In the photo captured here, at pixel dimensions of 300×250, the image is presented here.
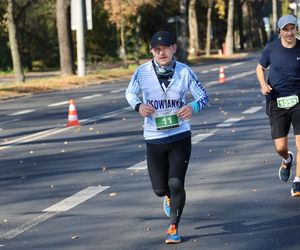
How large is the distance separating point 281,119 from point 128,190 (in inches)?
76.6

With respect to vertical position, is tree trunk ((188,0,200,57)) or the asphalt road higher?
the asphalt road

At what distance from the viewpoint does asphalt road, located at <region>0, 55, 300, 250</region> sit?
758cm

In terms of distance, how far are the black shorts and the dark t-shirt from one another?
0.13 metres

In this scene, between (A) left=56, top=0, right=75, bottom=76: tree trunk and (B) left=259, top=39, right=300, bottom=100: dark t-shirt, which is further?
(A) left=56, top=0, right=75, bottom=76: tree trunk

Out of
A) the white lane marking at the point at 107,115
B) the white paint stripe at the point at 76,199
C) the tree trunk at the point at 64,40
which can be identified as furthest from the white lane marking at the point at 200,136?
the tree trunk at the point at 64,40

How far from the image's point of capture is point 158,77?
7.49 meters

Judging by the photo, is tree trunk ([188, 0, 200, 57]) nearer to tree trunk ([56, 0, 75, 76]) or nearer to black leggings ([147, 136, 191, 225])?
tree trunk ([56, 0, 75, 76])

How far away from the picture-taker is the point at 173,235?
7.29m

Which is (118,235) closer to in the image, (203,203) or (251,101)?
(203,203)

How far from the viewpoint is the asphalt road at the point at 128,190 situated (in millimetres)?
7582

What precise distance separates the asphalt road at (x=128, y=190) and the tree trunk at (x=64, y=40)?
21.7 metres

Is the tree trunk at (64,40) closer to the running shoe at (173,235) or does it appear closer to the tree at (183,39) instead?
the tree at (183,39)

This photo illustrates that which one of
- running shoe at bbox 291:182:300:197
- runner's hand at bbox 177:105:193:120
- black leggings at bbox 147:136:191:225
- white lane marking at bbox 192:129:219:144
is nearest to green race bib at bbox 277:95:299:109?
running shoe at bbox 291:182:300:197

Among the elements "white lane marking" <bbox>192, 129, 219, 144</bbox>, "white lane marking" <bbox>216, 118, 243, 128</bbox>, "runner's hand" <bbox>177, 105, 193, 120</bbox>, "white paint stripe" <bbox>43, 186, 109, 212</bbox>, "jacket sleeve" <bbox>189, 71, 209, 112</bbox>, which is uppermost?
"jacket sleeve" <bbox>189, 71, 209, 112</bbox>
